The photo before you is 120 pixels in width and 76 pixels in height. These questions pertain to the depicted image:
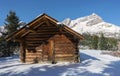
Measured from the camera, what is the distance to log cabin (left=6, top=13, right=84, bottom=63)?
25453 mm

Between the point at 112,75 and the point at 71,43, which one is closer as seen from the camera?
the point at 112,75

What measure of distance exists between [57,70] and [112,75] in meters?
4.43

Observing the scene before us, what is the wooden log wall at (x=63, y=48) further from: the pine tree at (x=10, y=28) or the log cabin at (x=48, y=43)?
the pine tree at (x=10, y=28)

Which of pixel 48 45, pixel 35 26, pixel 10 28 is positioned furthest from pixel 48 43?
pixel 10 28

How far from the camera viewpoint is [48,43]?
84.1 ft

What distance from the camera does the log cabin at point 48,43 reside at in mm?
25453

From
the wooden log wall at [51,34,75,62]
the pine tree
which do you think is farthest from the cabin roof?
the pine tree

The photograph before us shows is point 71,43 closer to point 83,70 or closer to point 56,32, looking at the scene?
point 56,32

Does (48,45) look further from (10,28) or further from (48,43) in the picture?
(10,28)

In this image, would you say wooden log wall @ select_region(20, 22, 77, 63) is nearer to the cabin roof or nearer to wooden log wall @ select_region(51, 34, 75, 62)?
wooden log wall @ select_region(51, 34, 75, 62)

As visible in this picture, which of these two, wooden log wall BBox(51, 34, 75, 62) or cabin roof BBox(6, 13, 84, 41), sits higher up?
cabin roof BBox(6, 13, 84, 41)

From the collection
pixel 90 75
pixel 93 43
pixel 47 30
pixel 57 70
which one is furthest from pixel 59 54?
pixel 93 43

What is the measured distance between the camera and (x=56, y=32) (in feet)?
83.7

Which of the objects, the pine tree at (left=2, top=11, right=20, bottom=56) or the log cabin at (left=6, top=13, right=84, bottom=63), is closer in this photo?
the log cabin at (left=6, top=13, right=84, bottom=63)
